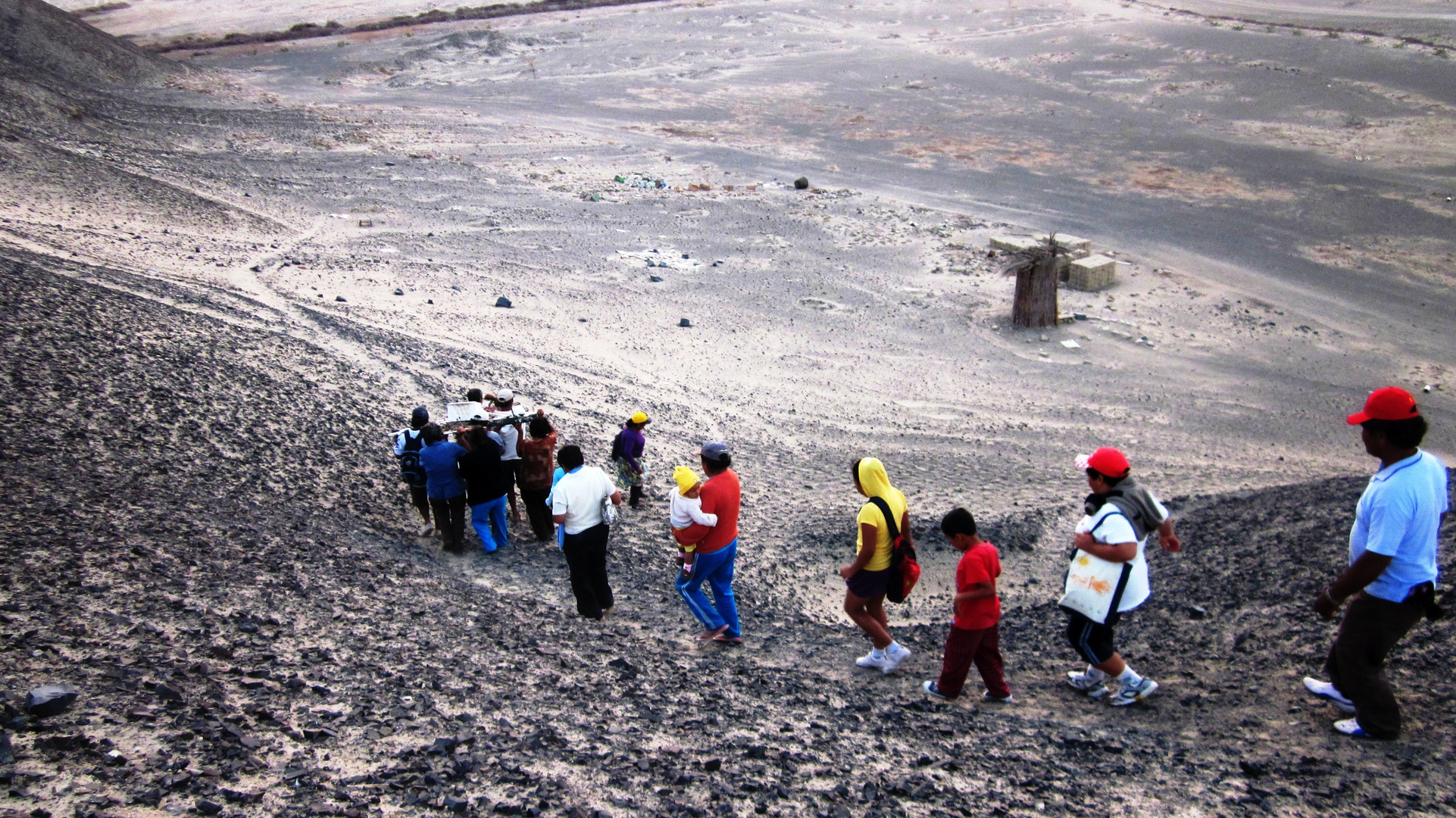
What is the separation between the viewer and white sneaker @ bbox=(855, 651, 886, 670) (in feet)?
20.1

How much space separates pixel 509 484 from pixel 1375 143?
28.9 meters

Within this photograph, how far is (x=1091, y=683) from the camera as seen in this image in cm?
562

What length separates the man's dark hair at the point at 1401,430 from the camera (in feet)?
14.5

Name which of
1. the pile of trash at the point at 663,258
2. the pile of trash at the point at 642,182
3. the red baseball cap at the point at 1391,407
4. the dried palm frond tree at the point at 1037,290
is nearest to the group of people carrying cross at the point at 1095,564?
the red baseball cap at the point at 1391,407

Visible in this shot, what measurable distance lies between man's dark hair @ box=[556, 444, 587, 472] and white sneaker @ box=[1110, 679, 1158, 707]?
3623 mm

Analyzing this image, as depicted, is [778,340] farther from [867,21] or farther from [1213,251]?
[867,21]

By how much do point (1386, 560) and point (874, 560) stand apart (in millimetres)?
2614

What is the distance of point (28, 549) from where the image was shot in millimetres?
5852

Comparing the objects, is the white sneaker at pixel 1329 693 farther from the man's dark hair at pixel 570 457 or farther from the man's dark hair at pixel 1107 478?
the man's dark hair at pixel 570 457

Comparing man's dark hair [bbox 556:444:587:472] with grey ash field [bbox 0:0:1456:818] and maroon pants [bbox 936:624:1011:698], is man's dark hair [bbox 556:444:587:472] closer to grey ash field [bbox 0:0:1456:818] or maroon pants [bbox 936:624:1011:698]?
grey ash field [bbox 0:0:1456:818]

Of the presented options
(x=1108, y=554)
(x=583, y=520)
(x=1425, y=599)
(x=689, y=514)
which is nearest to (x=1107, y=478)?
(x=1108, y=554)

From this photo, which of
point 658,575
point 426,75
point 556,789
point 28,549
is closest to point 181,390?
point 28,549

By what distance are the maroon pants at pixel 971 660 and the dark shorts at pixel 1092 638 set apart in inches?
17.1

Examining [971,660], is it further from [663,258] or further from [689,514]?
[663,258]
